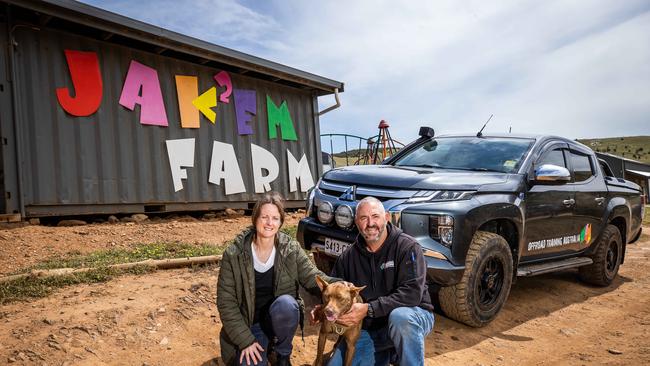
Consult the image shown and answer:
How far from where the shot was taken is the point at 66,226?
7.09 metres

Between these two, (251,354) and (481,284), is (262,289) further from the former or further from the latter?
(481,284)

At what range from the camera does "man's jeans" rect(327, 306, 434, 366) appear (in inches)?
104

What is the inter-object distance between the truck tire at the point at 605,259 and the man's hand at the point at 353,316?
14.6 feet

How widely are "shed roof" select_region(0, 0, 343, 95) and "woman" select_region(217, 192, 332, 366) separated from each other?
617cm

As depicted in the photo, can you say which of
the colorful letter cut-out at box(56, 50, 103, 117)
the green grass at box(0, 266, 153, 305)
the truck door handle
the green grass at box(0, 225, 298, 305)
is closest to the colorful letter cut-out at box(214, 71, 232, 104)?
the colorful letter cut-out at box(56, 50, 103, 117)

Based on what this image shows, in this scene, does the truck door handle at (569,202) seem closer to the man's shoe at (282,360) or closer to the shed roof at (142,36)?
the man's shoe at (282,360)

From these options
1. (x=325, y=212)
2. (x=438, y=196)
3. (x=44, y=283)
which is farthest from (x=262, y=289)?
(x=44, y=283)

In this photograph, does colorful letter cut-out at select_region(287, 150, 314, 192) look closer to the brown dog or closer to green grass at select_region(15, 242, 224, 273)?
green grass at select_region(15, 242, 224, 273)

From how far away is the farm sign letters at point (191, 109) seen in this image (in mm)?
7547

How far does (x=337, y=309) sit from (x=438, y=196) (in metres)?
1.62

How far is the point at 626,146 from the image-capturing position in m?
99.4

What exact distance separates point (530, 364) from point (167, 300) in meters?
3.12

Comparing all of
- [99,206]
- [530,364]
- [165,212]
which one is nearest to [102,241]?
[99,206]

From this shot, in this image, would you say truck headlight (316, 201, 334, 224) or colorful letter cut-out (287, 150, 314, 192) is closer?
truck headlight (316, 201, 334, 224)
